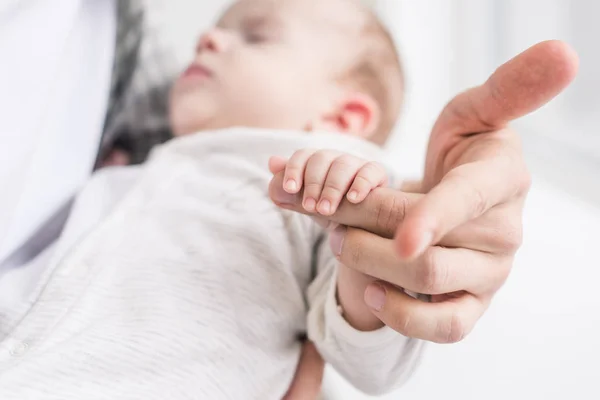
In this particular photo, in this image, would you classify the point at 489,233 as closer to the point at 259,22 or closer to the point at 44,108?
the point at 44,108

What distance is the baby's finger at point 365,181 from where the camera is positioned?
0.44 m

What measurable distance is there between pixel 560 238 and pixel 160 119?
657mm

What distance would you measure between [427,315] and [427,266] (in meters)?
0.05

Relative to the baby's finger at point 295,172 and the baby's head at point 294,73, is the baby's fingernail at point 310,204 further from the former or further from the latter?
the baby's head at point 294,73

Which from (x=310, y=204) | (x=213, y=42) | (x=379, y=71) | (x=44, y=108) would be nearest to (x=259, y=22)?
(x=213, y=42)

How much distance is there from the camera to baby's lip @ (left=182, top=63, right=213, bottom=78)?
82cm

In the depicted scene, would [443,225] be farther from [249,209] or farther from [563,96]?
[563,96]

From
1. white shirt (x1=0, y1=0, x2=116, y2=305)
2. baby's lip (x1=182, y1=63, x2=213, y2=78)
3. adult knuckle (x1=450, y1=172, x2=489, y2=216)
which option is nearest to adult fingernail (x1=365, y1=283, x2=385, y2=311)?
adult knuckle (x1=450, y1=172, x2=489, y2=216)

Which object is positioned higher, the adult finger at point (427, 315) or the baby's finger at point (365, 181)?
Result: the baby's finger at point (365, 181)

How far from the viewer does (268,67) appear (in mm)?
809

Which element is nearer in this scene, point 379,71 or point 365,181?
point 365,181

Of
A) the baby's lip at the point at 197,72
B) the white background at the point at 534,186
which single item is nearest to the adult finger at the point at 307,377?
the white background at the point at 534,186

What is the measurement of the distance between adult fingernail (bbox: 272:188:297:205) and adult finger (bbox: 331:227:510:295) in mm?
51

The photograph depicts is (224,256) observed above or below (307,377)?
above
